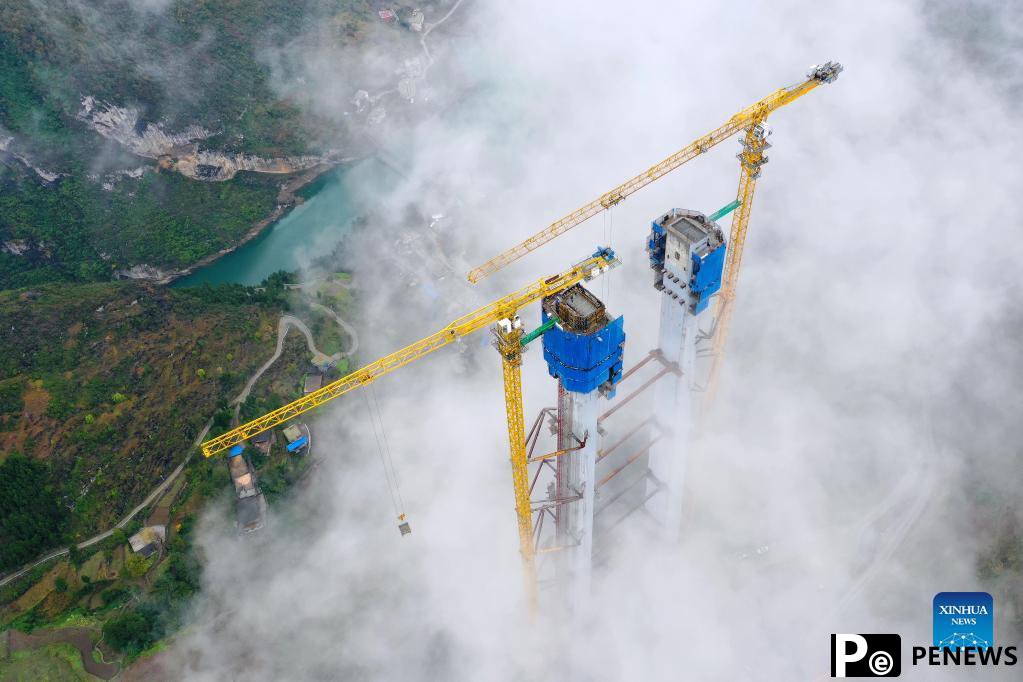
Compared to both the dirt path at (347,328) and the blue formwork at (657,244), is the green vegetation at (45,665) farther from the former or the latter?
the blue formwork at (657,244)

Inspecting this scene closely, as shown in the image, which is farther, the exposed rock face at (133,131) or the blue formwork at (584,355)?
the exposed rock face at (133,131)

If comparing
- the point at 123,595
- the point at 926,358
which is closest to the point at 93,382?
the point at 123,595

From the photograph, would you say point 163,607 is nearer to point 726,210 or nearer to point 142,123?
point 726,210


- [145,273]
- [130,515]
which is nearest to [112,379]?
[130,515]

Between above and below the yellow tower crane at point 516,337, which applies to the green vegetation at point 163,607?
below

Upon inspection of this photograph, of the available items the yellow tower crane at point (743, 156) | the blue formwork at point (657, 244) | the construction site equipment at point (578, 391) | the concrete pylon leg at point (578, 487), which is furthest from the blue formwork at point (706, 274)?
the yellow tower crane at point (743, 156)

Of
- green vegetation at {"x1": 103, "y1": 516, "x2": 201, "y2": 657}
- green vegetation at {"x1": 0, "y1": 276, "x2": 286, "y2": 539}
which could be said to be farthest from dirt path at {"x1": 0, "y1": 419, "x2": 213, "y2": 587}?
green vegetation at {"x1": 103, "y1": 516, "x2": 201, "y2": 657}

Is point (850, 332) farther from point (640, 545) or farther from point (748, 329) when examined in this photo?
point (640, 545)
